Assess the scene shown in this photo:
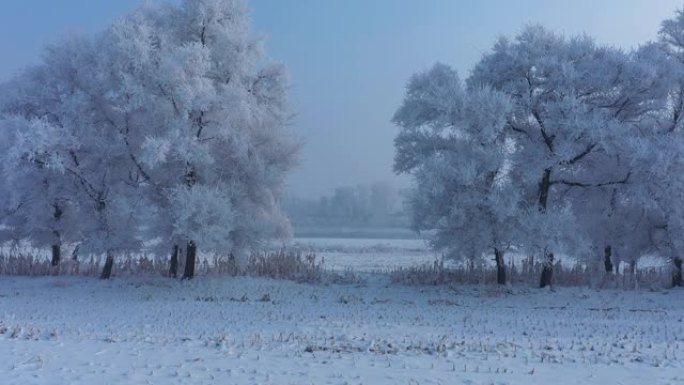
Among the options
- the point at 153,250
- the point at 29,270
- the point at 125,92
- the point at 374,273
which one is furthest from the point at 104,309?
the point at 374,273

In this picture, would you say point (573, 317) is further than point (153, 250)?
No

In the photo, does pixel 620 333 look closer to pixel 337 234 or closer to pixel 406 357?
pixel 406 357

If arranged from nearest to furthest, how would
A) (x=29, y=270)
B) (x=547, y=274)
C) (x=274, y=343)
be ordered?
(x=274, y=343) → (x=547, y=274) → (x=29, y=270)

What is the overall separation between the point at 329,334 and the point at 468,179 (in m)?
10.4

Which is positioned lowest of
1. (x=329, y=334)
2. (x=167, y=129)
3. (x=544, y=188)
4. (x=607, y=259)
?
(x=329, y=334)

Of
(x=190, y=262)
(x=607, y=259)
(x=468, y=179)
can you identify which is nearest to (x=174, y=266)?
(x=190, y=262)

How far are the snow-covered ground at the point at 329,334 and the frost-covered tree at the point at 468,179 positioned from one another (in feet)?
6.73

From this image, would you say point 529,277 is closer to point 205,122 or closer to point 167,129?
point 205,122

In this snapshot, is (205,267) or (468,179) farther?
(205,267)

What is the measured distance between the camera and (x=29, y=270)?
2944cm

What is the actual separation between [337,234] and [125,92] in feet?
258

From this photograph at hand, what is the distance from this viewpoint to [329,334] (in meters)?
15.0

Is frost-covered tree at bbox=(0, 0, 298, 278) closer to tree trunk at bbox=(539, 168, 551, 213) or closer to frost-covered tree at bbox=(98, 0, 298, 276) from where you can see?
frost-covered tree at bbox=(98, 0, 298, 276)

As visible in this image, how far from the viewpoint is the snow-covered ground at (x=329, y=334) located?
10500mm
